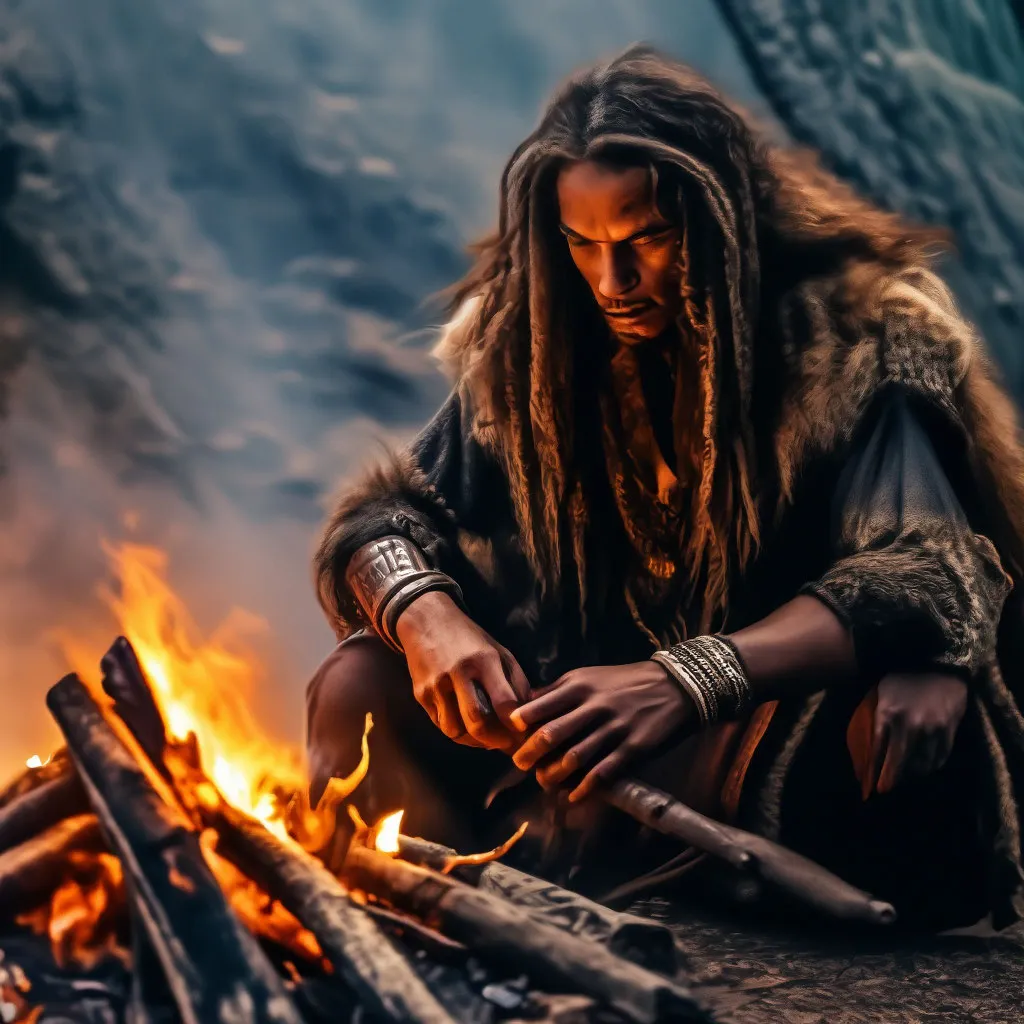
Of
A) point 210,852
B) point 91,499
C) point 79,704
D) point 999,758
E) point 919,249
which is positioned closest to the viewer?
point 210,852

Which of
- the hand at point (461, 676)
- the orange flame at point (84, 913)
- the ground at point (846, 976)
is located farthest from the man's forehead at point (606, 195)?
the orange flame at point (84, 913)

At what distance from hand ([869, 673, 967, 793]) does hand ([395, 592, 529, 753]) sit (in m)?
0.56

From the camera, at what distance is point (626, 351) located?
88.2 inches

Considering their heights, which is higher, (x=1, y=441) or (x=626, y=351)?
(x=1, y=441)

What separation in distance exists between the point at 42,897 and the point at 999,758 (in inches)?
59.0

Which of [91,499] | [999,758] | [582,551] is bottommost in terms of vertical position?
[999,758]

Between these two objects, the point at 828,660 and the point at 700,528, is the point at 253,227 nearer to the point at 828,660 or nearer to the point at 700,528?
the point at 700,528

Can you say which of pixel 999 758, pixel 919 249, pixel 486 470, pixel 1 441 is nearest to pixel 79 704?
pixel 486 470

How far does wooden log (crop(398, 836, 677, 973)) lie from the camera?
62.5 inches

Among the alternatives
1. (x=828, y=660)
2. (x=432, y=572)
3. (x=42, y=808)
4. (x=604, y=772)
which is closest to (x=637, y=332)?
(x=432, y=572)

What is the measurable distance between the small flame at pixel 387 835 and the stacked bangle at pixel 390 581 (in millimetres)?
345

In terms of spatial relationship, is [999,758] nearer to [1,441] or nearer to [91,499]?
[91,499]

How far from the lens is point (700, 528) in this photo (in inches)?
85.0

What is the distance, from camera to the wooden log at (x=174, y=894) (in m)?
1.46
